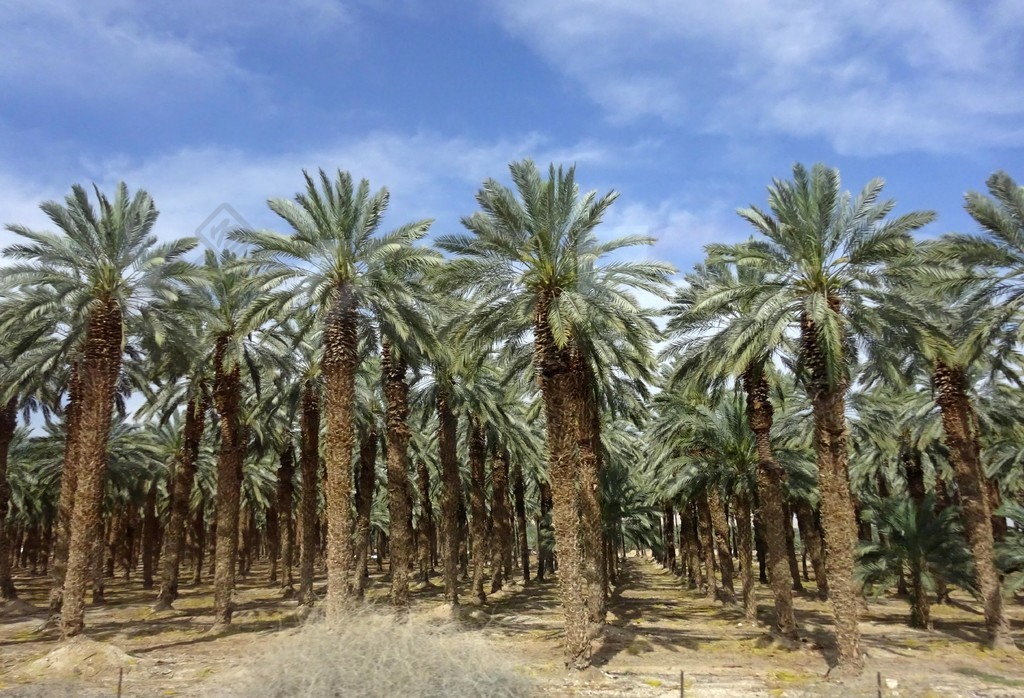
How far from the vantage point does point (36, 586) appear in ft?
137

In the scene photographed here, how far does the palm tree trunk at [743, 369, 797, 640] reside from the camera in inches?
834

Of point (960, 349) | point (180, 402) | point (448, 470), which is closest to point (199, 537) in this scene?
point (180, 402)

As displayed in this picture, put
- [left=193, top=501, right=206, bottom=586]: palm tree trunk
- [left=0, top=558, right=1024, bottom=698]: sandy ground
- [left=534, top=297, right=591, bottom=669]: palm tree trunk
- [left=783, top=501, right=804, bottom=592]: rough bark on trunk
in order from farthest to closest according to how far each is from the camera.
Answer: [left=193, top=501, right=206, bottom=586]: palm tree trunk < [left=783, top=501, right=804, bottom=592]: rough bark on trunk < [left=534, top=297, right=591, bottom=669]: palm tree trunk < [left=0, top=558, right=1024, bottom=698]: sandy ground

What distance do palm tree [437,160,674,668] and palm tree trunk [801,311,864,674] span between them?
4418 mm

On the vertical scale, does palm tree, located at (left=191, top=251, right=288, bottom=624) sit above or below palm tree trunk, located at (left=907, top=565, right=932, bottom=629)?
above

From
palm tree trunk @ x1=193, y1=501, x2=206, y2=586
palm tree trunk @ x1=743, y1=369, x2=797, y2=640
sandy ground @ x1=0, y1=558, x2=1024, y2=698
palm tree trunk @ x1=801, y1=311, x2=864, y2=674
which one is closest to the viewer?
sandy ground @ x1=0, y1=558, x2=1024, y2=698

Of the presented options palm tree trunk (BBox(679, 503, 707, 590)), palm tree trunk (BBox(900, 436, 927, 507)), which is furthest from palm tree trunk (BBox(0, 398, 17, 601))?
palm tree trunk (BBox(900, 436, 927, 507))

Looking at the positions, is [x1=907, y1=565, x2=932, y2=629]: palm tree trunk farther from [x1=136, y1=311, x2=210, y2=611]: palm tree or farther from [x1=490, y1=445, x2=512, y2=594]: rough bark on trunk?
[x1=136, y1=311, x2=210, y2=611]: palm tree

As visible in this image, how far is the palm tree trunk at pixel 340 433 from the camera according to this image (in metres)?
19.7

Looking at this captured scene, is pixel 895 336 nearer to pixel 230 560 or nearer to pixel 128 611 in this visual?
pixel 230 560

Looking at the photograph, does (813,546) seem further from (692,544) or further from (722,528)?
(722,528)

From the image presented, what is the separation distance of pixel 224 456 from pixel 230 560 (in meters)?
3.41

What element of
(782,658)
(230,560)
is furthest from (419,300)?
(782,658)

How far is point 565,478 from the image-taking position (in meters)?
17.8
